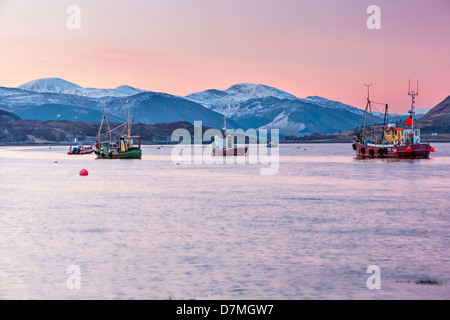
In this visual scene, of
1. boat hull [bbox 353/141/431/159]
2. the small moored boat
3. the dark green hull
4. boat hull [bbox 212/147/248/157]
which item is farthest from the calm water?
the small moored boat

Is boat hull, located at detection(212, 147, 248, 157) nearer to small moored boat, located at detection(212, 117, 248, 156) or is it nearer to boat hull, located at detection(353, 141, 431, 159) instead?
small moored boat, located at detection(212, 117, 248, 156)

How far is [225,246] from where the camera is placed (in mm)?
22969

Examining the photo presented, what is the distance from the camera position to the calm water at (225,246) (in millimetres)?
16359

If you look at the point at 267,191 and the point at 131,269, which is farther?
the point at 267,191

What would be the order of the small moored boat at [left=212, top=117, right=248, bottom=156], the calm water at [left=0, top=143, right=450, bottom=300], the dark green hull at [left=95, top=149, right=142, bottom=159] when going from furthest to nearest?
the small moored boat at [left=212, top=117, right=248, bottom=156], the dark green hull at [left=95, top=149, right=142, bottom=159], the calm water at [left=0, top=143, right=450, bottom=300]

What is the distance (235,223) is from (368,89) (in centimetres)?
10956

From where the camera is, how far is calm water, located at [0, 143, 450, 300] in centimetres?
1636

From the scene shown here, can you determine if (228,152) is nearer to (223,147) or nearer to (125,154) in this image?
(223,147)

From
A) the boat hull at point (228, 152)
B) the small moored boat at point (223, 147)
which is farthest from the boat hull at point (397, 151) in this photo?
the boat hull at point (228, 152)

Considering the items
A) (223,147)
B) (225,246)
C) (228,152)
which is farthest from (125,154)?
(225,246)

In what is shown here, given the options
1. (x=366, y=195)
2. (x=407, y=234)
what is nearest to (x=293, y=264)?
(x=407, y=234)

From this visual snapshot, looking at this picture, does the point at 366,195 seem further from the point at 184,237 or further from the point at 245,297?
the point at 245,297

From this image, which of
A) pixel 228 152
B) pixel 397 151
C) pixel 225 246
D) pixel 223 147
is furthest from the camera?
pixel 228 152

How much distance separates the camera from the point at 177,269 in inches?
738
